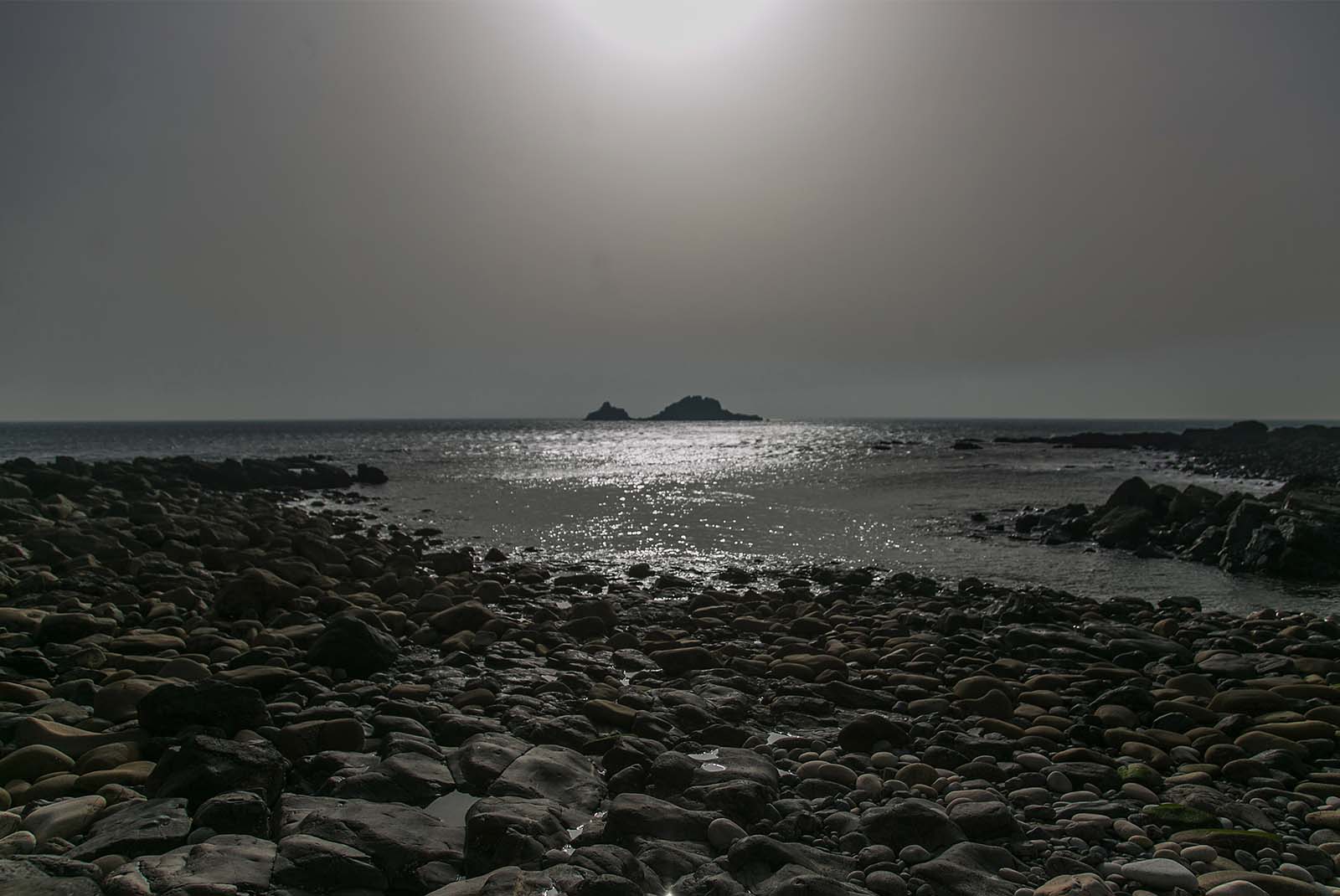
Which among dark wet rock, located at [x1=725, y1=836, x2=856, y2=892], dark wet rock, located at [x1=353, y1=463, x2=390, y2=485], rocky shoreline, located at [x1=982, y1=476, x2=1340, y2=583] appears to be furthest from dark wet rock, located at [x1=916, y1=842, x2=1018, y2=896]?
dark wet rock, located at [x1=353, y1=463, x2=390, y2=485]

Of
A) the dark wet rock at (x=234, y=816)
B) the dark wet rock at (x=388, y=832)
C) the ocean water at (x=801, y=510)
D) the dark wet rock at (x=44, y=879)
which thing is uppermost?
the dark wet rock at (x=44, y=879)

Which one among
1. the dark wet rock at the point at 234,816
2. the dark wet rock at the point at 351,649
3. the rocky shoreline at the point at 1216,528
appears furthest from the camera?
the rocky shoreline at the point at 1216,528

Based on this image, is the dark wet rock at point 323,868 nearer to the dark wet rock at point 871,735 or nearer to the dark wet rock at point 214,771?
the dark wet rock at point 214,771

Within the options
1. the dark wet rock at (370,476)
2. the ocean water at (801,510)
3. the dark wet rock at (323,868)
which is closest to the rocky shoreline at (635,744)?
the dark wet rock at (323,868)

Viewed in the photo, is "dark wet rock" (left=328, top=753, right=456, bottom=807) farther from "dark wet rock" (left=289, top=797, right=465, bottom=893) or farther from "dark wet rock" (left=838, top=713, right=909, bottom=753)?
"dark wet rock" (left=838, top=713, right=909, bottom=753)

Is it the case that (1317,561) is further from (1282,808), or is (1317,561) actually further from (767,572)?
(1282,808)

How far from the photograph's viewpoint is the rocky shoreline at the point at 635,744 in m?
4.00

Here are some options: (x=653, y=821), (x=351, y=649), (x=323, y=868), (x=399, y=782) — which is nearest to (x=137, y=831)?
(x=323, y=868)

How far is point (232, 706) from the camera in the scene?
17.6ft

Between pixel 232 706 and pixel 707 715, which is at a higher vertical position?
pixel 232 706

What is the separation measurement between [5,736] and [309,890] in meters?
3.16

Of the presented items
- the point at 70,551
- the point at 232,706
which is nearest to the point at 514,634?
the point at 232,706

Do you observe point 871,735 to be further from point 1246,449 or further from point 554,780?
point 1246,449

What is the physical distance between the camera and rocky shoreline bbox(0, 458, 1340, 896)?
4004 millimetres
